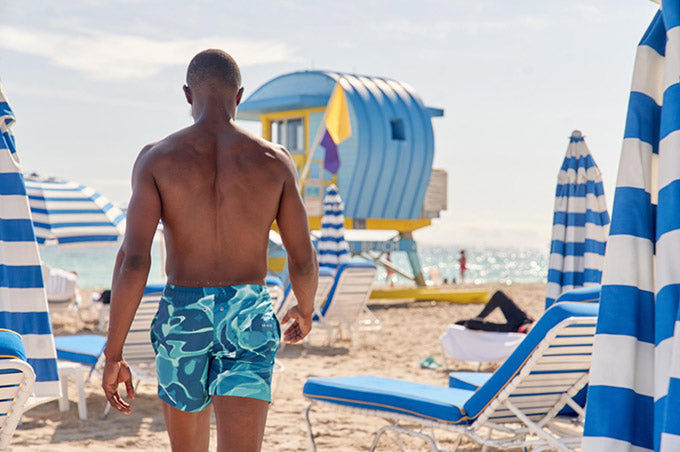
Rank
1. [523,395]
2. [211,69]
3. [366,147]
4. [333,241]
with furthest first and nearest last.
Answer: [366,147] < [333,241] < [523,395] < [211,69]

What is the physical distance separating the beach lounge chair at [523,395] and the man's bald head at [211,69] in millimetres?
1858

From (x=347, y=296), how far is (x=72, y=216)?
11.1ft

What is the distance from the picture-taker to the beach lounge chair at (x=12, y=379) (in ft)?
8.54

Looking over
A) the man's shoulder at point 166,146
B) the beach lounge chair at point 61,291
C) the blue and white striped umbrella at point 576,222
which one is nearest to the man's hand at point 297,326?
the man's shoulder at point 166,146

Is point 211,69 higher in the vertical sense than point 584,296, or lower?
higher

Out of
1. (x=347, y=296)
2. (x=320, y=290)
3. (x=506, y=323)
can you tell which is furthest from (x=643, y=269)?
(x=320, y=290)

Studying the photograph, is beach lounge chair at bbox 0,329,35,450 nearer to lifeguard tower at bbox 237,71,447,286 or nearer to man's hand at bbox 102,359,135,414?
man's hand at bbox 102,359,135,414

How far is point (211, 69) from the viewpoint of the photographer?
2.66 m

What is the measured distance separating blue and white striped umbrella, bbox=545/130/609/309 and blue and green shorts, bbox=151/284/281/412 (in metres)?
4.18

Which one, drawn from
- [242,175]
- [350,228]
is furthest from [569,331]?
[350,228]

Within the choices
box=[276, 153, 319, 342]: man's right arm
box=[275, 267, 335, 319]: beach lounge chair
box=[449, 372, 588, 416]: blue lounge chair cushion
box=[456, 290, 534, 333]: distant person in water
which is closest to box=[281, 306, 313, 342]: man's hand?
box=[276, 153, 319, 342]: man's right arm

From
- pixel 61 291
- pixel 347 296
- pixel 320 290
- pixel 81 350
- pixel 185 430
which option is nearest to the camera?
pixel 185 430

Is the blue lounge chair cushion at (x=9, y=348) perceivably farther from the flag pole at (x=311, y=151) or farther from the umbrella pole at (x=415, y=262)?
the umbrella pole at (x=415, y=262)

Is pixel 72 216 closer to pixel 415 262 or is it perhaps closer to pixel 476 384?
pixel 476 384
